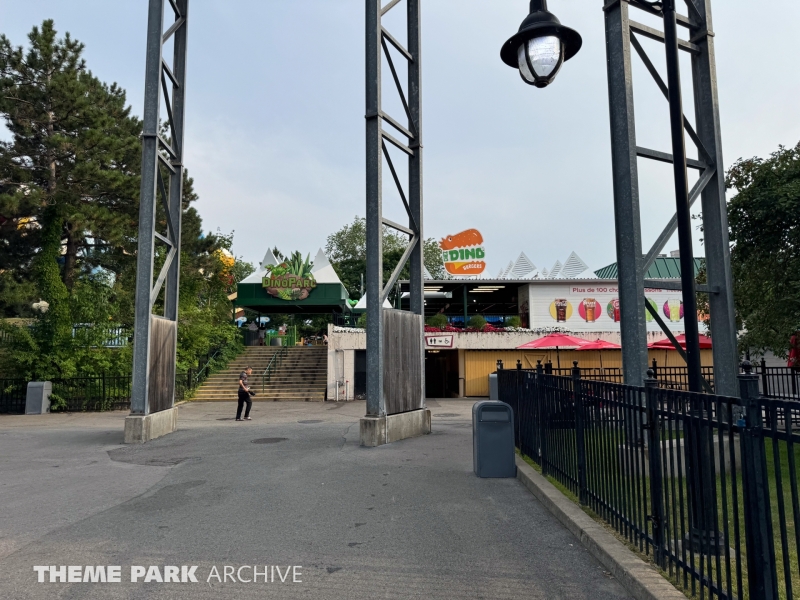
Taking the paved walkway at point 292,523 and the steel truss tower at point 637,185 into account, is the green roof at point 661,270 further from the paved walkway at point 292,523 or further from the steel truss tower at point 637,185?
the paved walkway at point 292,523

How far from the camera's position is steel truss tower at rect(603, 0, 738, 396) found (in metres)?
7.62

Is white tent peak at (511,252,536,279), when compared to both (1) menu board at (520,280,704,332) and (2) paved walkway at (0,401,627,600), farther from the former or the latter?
(2) paved walkway at (0,401,627,600)

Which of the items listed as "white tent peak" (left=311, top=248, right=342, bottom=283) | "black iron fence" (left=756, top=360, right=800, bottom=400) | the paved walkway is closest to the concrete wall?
"white tent peak" (left=311, top=248, right=342, bottom=283)

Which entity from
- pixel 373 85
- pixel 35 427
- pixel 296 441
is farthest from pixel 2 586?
pixel 35 427

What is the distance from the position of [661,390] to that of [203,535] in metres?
4.56

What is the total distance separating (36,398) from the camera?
2011 cm

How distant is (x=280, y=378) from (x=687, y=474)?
25077 millimetres

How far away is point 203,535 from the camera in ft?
19.0

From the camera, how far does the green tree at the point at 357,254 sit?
5894 cm

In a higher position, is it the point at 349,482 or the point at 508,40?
the point at 508,40

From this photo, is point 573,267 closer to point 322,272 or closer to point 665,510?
point 322,272

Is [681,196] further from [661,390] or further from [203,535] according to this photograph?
[203,535]

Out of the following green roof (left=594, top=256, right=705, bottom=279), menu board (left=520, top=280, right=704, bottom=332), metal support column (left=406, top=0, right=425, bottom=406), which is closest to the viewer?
metal support column (left=406, top=0, right=425, bottom=406)

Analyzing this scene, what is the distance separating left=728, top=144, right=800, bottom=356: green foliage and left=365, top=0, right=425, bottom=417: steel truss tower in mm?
6599
